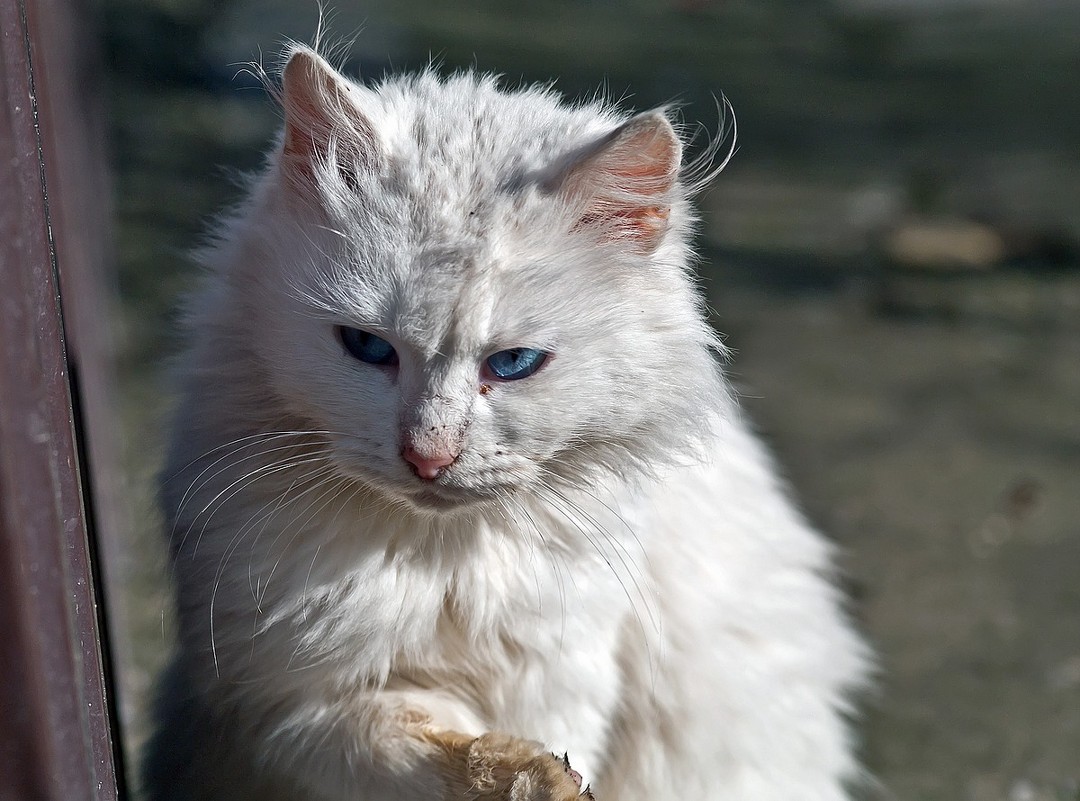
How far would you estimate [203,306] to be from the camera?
199 cm

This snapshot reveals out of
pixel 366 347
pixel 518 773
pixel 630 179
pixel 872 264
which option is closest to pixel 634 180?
pixel 630 179

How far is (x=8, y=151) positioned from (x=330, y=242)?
0.58 meters

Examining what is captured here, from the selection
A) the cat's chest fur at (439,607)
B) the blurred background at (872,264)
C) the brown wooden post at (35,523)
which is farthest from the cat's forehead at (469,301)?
the blurred background at (872,264)

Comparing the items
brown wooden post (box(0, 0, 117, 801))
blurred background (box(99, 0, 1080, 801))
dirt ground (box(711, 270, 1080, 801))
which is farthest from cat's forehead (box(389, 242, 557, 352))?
dirt ground (box(711, 270, 1080, 801))

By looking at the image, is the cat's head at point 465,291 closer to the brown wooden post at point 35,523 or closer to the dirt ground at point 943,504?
the brown wooden post at point 35,523

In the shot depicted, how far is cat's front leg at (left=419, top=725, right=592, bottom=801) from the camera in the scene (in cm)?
174

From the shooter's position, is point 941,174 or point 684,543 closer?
point 684,543

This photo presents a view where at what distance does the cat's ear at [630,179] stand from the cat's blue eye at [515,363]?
241mm

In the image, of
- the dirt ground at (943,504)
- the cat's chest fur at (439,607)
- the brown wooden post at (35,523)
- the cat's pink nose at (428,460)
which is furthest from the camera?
the dirt ground at (943,504)

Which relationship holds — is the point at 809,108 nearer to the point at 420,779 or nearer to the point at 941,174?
the point at 941,174

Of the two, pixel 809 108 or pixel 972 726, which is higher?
pixel 809 108

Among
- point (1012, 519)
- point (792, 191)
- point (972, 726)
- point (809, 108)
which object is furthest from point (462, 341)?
point (809, 108)

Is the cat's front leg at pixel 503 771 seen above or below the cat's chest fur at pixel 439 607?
below

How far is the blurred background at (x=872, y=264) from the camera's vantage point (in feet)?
10.6
